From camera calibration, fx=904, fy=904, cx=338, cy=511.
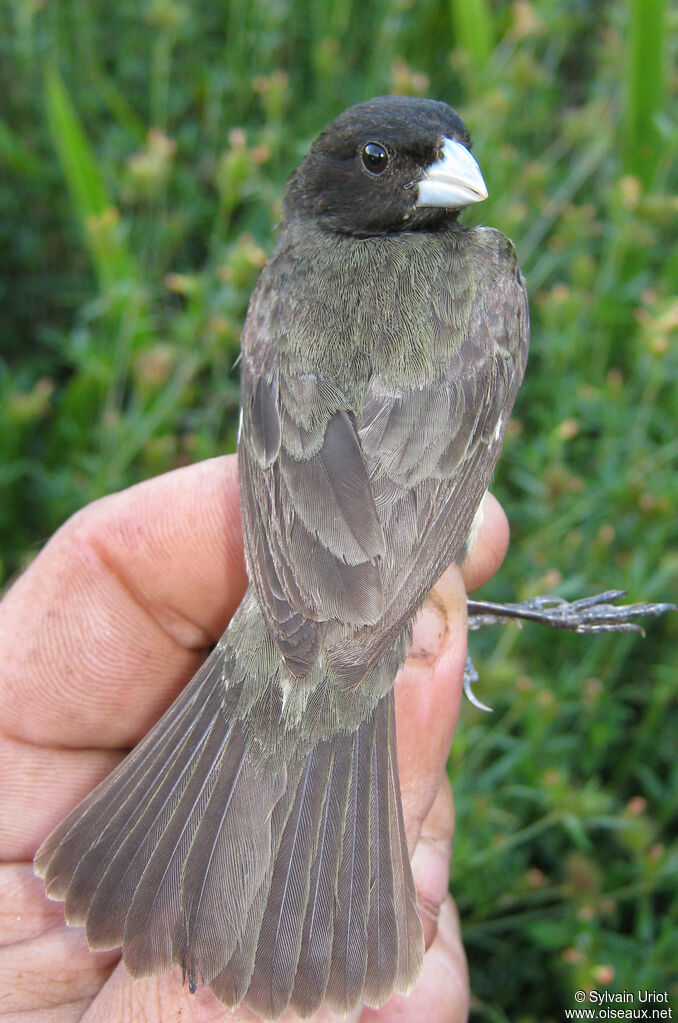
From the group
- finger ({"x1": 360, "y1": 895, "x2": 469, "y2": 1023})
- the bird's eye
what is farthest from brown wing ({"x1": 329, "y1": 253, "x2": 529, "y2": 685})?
finger ({"x1": 360, "y1": 895, "x2": 469, "y2": 1023})

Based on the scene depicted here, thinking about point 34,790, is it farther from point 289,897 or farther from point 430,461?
point 430,461

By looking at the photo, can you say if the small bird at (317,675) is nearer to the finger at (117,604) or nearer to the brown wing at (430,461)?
the brown wing at (430,461)

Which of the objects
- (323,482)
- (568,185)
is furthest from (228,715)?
(568,185)

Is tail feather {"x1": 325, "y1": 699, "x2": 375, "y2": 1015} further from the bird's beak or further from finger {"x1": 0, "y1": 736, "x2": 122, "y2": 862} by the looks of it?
the bird's beak

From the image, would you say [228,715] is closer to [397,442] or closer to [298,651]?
[298,651]

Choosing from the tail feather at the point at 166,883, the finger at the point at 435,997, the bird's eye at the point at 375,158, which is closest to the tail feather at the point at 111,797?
the tail feather at the point at 166,883

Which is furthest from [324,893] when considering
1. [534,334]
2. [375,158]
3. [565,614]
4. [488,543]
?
[534,334]
